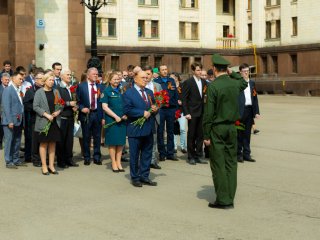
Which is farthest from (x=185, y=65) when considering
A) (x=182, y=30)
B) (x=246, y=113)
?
(x=246, y=113)

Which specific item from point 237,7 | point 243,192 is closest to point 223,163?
point 243,192

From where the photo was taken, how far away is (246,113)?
14703 millimetres

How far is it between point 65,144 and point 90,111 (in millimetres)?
952

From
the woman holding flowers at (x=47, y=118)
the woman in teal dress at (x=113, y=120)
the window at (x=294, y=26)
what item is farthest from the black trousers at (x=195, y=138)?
the window at (x=294, y=26)

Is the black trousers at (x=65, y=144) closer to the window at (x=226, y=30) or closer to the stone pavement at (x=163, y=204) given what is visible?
the stone pavement at (x=163, y=204)

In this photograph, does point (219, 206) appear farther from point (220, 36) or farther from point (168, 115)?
point (220, 36)

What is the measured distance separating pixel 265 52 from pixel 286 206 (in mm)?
50338

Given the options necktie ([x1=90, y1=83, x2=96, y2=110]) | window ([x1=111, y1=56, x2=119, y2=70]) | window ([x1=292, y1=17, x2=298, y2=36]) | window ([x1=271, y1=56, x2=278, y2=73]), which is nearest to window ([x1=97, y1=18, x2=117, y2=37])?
window ([x1=111, y1=56, x2=119, y2=70])

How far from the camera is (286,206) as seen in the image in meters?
9.74

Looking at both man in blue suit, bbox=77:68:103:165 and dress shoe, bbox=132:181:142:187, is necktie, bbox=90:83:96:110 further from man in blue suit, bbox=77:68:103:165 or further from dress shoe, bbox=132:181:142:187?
dress shoe, bbox=132:181:142:187

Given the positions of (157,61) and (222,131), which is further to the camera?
(157,61)

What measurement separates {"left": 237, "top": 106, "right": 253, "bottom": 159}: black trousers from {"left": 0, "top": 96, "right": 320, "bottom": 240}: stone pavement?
312 mm

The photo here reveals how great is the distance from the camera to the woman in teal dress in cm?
1312

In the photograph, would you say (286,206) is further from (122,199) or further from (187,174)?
(187,174)
